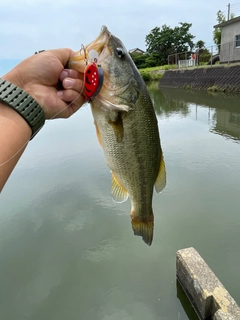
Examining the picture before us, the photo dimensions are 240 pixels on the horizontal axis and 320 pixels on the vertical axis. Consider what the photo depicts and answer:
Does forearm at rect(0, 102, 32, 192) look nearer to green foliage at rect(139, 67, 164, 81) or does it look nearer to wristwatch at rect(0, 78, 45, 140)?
wristwatch at rect(0, 78, 45, 140)

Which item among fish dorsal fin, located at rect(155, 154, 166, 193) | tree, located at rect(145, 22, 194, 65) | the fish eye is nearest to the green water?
fish dorsal fin, located at rect(155, 154, 166, 193)

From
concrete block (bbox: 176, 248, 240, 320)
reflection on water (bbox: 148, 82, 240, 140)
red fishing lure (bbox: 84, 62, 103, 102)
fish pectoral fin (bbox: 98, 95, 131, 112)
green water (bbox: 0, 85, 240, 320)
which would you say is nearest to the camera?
red fishing lure (bbox: 84, 62, 103, 102)

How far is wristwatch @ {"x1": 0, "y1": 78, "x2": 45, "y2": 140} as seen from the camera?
139 centimetres

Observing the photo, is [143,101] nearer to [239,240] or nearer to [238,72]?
[239,240]

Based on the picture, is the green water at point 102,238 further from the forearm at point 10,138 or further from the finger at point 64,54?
the finger at point 64,54

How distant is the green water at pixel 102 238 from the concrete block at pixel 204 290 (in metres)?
0.45

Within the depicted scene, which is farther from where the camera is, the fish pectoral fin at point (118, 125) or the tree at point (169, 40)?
the tree at point (169, 40)

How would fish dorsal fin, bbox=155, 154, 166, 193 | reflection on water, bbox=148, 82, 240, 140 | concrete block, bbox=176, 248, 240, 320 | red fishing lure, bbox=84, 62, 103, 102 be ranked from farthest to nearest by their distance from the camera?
reflection on water, bbox=148, 82, 240, 140 < concrete block, bbox=176, 248, 240, 320 < fish dorsal fin, bbox=155, 154, 166, 193 < red fishing lure, bbox=84, 62, 103, 102

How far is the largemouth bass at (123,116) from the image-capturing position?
1543 mm

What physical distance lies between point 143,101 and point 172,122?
11570 millimetres

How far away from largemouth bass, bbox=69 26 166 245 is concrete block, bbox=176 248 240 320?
1.77 meters

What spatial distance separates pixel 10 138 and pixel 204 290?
2656mm

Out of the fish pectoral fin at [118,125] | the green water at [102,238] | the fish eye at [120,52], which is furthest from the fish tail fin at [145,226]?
the green water at [102,238]

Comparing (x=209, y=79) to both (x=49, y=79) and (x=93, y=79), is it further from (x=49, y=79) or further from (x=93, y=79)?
(x=93, y=79)
